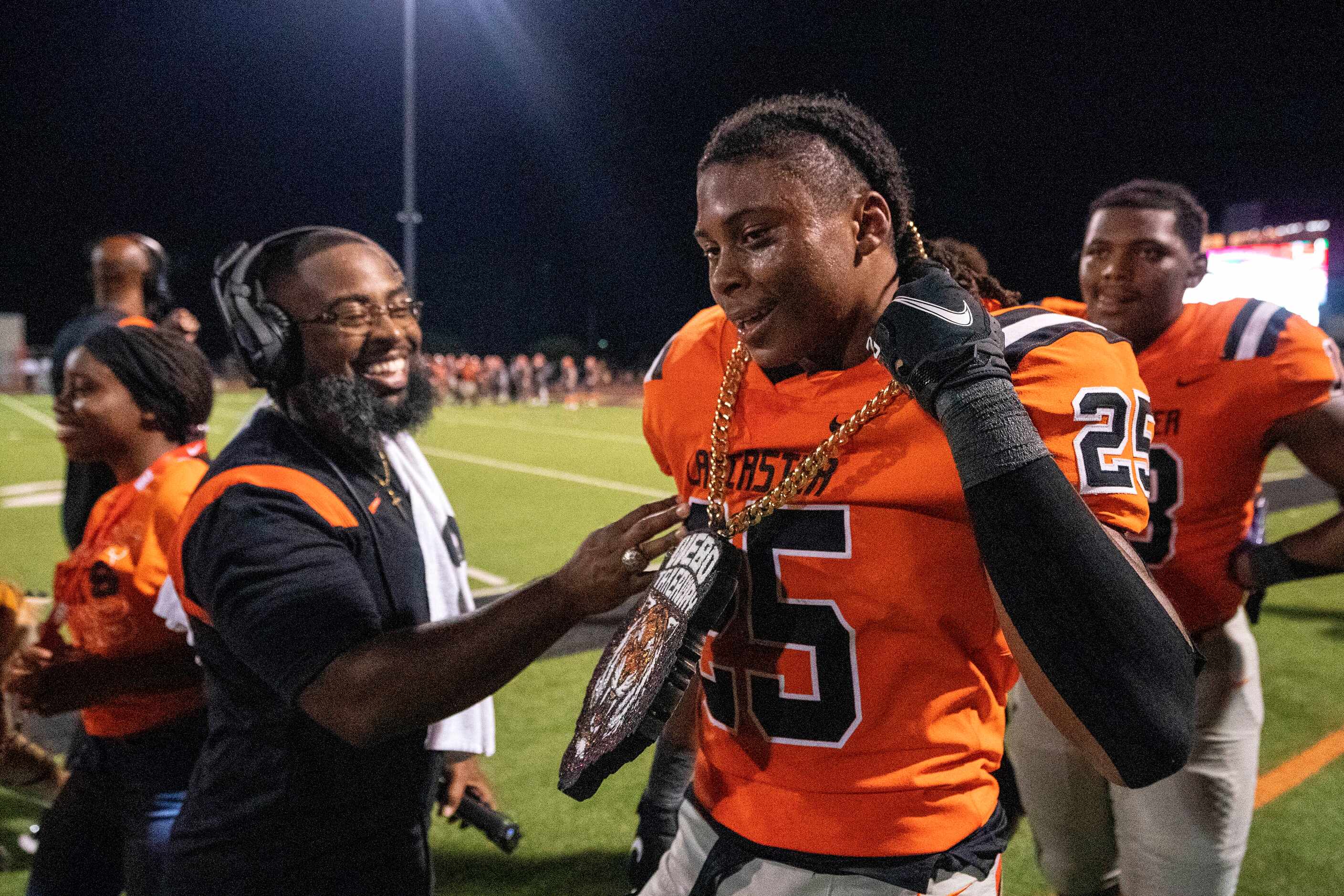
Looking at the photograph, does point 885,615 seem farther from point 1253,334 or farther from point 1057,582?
point 1253,334

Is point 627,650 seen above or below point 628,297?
above

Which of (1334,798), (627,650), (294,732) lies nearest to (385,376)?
(294,732)

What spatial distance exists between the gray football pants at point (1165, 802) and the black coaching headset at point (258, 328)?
2114mm

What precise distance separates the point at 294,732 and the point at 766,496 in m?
1.03

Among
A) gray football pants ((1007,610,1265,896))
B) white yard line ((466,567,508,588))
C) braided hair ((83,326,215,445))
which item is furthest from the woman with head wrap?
white yard line ((466,567,508,588))

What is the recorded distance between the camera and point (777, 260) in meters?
1.51

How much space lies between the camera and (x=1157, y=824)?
231 centimetres

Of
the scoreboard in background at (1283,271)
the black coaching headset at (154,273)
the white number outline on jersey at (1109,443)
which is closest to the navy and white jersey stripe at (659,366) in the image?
the white number outline on jersey at (1109,443)

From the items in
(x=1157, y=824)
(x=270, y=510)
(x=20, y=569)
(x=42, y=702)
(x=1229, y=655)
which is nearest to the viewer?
(x=270, y=510)

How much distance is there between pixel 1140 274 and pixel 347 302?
2270 mm

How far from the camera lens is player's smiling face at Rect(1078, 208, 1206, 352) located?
2742 mm

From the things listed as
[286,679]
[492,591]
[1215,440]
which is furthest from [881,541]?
[492,591]

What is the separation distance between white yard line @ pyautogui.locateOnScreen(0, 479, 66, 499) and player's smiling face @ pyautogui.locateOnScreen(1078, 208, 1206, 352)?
11.9m

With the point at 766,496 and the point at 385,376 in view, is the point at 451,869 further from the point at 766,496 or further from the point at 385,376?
the point at 766,496
